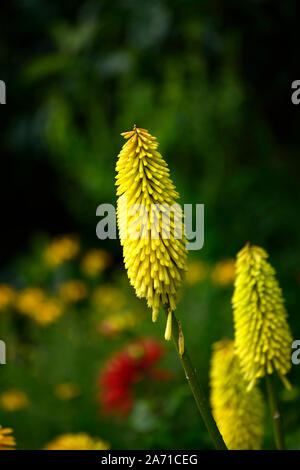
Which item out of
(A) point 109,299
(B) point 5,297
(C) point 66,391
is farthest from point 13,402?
(A) point 109,299

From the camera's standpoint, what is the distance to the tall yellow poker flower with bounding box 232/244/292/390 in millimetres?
1516

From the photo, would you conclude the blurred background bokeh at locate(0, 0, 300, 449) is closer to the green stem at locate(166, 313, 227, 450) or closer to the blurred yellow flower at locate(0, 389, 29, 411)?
the blurred yellow flower at locate(0, 389, 29, 411)

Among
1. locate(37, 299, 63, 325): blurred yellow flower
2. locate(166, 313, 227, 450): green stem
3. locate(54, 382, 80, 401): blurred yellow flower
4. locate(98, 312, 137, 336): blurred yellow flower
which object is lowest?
locate(166, 313, 227, 450): green stem

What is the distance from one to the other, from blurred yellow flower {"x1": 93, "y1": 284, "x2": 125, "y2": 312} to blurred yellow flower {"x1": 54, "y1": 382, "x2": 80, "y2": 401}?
95cm

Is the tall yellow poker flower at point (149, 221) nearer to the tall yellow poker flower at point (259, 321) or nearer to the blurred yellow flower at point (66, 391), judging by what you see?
the tall yellow poker flower at point (259, 321)

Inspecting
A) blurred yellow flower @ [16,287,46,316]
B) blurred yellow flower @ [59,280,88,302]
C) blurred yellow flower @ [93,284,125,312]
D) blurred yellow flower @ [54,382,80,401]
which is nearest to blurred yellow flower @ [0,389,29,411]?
blurred yellow flower @ [54,382,80,401]

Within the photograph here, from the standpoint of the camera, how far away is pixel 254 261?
1.56 m

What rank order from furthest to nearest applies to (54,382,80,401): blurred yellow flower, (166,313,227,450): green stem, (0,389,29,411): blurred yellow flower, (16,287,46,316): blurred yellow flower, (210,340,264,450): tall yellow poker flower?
(16,287,46,316): blurred yellow flower → (54,382,80,401): blurred yellow flower → (0,389,29,411): blurred yellow flower → (210,340,264,450): tall yellow poker flower → (166,313,227,450): green stem

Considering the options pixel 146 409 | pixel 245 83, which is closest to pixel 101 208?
pixel 245 83

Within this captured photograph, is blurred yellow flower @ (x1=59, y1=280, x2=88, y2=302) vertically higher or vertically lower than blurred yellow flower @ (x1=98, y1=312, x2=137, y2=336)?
higher

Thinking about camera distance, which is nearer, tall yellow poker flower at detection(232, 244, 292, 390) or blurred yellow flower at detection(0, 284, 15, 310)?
tall yellow poker flower at detection(232, 244, 292, 390)

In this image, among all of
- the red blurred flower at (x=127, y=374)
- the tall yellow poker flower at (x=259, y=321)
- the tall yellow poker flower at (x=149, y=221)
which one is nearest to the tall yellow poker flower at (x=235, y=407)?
the tall yellow poker flower at (x=259, y=321)

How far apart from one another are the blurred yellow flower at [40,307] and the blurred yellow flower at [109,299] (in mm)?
416
